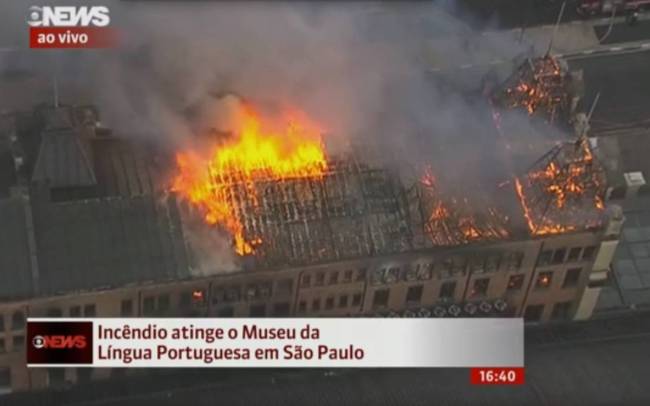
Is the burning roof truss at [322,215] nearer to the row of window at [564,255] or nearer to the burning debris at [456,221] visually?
the burning debris at [456,221]

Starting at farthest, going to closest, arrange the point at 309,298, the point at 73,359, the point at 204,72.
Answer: the point at 204,72 → the point at 309,298 → the point at 73,359

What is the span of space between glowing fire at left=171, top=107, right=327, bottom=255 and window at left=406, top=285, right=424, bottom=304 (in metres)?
7.57

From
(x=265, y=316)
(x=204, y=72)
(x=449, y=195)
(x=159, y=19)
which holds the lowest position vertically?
(x=265, y=316)

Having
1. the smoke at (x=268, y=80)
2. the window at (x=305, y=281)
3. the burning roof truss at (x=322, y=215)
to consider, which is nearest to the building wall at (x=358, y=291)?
the window at (x=305, y=281)

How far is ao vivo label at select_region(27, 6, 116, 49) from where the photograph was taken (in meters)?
70.6

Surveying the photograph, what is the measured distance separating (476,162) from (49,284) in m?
22.9

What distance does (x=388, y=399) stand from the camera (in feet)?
208

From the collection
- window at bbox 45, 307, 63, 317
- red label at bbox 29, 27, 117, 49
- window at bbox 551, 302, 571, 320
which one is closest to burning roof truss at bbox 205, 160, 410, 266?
window at bbox 45, 307, 63, 317

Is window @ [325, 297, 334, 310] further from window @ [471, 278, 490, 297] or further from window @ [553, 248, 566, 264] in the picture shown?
window @ [553, 248, 566, 264]

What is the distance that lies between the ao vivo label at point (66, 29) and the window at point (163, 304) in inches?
646

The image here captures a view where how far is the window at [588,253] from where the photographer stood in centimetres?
6500

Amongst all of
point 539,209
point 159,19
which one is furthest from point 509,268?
point 159,19

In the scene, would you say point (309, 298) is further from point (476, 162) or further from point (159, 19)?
point (159, 19)

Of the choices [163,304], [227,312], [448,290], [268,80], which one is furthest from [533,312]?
[163,304]
